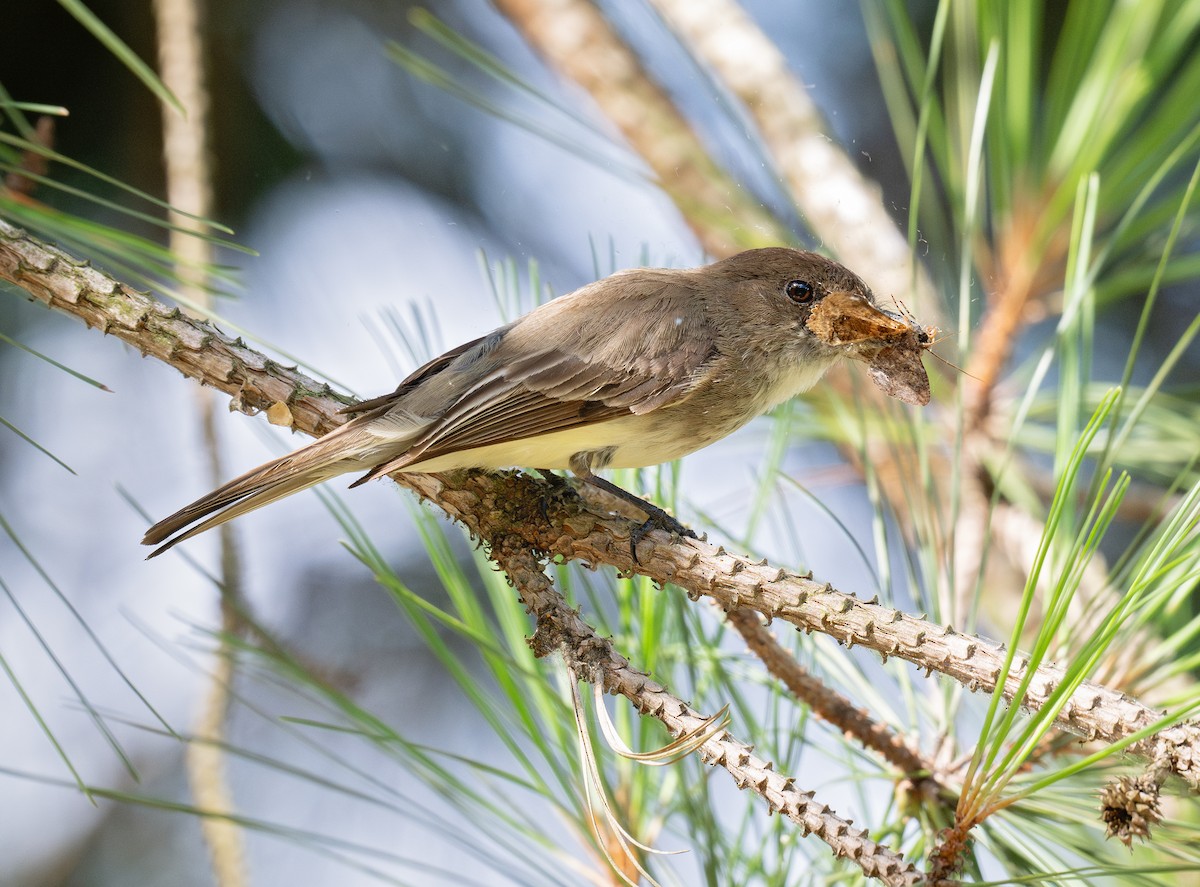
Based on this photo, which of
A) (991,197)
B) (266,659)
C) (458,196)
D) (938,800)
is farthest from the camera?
(458,196)

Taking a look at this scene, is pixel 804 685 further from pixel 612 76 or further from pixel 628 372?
pixel 612 76

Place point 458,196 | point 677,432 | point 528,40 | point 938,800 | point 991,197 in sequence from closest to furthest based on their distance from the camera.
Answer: point 938,800 → point 677,432 → point 991,197 → point 458,196 → point 528,40

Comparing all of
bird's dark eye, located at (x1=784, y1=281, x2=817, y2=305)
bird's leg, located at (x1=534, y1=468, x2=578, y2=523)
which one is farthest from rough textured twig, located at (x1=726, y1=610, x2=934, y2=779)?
bird's dark eye, located at (x1=784, y1=281, x2=817, y2=305)

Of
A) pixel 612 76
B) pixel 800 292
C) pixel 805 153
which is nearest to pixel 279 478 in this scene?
pixel 800 292

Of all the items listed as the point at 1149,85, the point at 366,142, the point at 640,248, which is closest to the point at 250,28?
the point at 366,142

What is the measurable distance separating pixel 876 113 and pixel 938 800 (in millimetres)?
2757

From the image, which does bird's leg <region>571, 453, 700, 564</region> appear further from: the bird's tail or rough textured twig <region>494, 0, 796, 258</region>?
rough textured twig <region>494, 0, 796, 258</region>

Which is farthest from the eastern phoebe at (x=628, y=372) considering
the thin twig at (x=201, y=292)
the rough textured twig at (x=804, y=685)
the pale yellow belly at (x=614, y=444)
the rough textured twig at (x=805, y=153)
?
the thin twig at (x=201, y=292)

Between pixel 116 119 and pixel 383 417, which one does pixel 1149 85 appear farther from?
pixel 116 119

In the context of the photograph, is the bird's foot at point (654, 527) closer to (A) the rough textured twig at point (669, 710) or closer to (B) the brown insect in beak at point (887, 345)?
(A) the rough textured twig at point (669, 710)

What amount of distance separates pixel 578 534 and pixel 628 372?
0.47 metres

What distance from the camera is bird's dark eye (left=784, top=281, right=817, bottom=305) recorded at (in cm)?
235

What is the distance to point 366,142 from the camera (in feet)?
12.3

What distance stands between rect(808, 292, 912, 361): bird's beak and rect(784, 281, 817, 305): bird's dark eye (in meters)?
0.05
